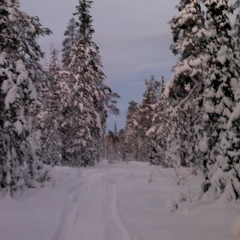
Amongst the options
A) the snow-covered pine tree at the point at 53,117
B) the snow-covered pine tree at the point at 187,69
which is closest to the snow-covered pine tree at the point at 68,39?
the snow-covered pine tree at the point at 53,117

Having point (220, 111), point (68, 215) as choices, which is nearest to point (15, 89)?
point (68, 215)

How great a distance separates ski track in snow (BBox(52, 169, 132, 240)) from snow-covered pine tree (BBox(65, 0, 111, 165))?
16.8m

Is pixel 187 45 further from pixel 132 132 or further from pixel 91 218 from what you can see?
pixel 132 132

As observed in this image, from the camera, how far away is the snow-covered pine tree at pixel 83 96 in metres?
32.6

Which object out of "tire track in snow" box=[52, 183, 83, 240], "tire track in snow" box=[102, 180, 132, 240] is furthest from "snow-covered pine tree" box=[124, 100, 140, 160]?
"tire track in snow" box=[102, 180, 132, 240]

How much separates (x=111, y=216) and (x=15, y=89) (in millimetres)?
5862

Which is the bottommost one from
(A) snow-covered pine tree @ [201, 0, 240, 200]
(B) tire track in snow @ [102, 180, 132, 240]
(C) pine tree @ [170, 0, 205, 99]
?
(B) tire track in snow @ [102, 180, 132, 240]

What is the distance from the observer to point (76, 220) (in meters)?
10.3

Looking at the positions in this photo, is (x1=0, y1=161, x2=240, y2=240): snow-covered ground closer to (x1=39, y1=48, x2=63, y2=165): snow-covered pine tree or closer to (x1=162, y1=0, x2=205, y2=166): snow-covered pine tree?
(x1=162, y1=0, x2=205, y2=166): snow-covered pine tree

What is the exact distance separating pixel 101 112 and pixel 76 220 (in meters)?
26.7

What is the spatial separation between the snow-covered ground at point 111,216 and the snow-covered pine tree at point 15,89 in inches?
55.9

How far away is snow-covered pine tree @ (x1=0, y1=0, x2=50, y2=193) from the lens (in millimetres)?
13446

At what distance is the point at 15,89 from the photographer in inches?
528

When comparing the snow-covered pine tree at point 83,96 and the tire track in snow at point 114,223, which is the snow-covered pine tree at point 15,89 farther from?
the snow-covered pine tree at point 83,96
